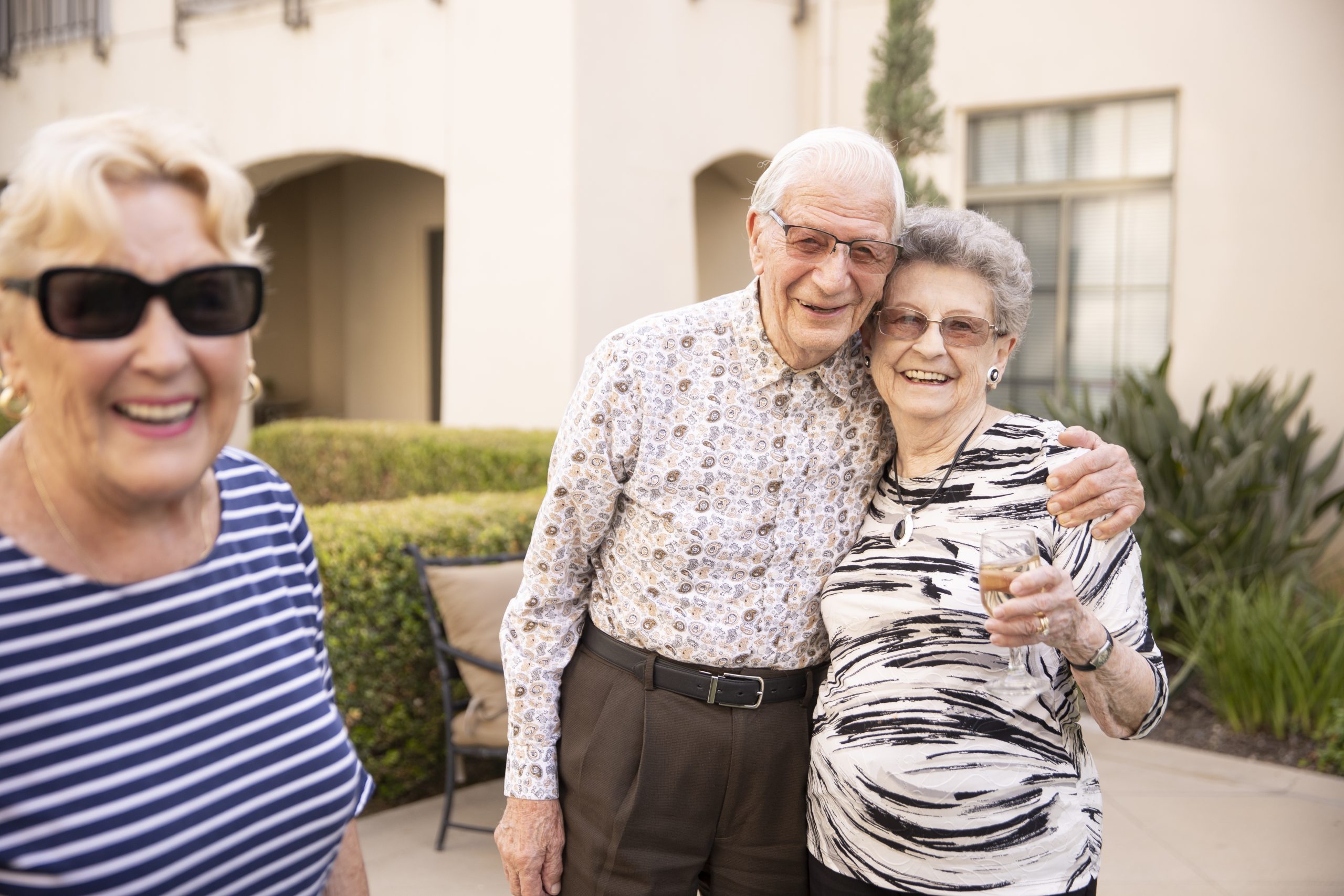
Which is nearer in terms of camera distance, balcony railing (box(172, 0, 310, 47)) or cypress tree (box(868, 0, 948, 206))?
cypress tree (box(868, 0, 948, 206))

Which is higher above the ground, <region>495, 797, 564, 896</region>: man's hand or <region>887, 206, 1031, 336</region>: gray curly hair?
<region>887, 206, 1031, 336</region>: gray curly hair

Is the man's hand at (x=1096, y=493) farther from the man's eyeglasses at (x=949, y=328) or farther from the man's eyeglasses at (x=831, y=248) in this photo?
the man's eyeglasses at (x=831, y=248)

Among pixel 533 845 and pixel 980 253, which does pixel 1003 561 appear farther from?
pixel 533 845

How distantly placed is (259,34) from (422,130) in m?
2.02

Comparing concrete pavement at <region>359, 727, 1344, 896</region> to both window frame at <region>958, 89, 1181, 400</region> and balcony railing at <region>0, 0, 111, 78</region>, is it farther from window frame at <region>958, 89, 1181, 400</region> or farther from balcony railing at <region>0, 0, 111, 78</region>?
balcony railing at <region>0, 0, 111, 78</region>

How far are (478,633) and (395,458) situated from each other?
428 centimetres

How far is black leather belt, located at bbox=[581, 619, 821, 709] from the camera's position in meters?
2.16

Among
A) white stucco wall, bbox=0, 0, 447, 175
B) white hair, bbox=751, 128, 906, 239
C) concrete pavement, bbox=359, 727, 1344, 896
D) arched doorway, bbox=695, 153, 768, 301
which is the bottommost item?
concrete pavement, bbox=359, 727, 1344, 896

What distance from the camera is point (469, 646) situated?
153 inches

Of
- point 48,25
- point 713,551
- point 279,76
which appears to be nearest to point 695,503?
point 713,551

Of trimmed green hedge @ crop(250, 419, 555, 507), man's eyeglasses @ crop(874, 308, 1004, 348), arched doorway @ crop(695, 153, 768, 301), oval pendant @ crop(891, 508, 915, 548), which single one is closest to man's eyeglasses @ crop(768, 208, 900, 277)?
man's eyeglasses @ crop(874, 308, 1004, 348)

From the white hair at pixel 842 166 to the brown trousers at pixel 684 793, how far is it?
0.96m

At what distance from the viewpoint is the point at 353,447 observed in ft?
27.2

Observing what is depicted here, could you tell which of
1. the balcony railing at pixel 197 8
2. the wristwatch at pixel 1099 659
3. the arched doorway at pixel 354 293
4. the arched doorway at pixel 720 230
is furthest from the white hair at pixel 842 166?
the arched doorway at pixel 354 293
